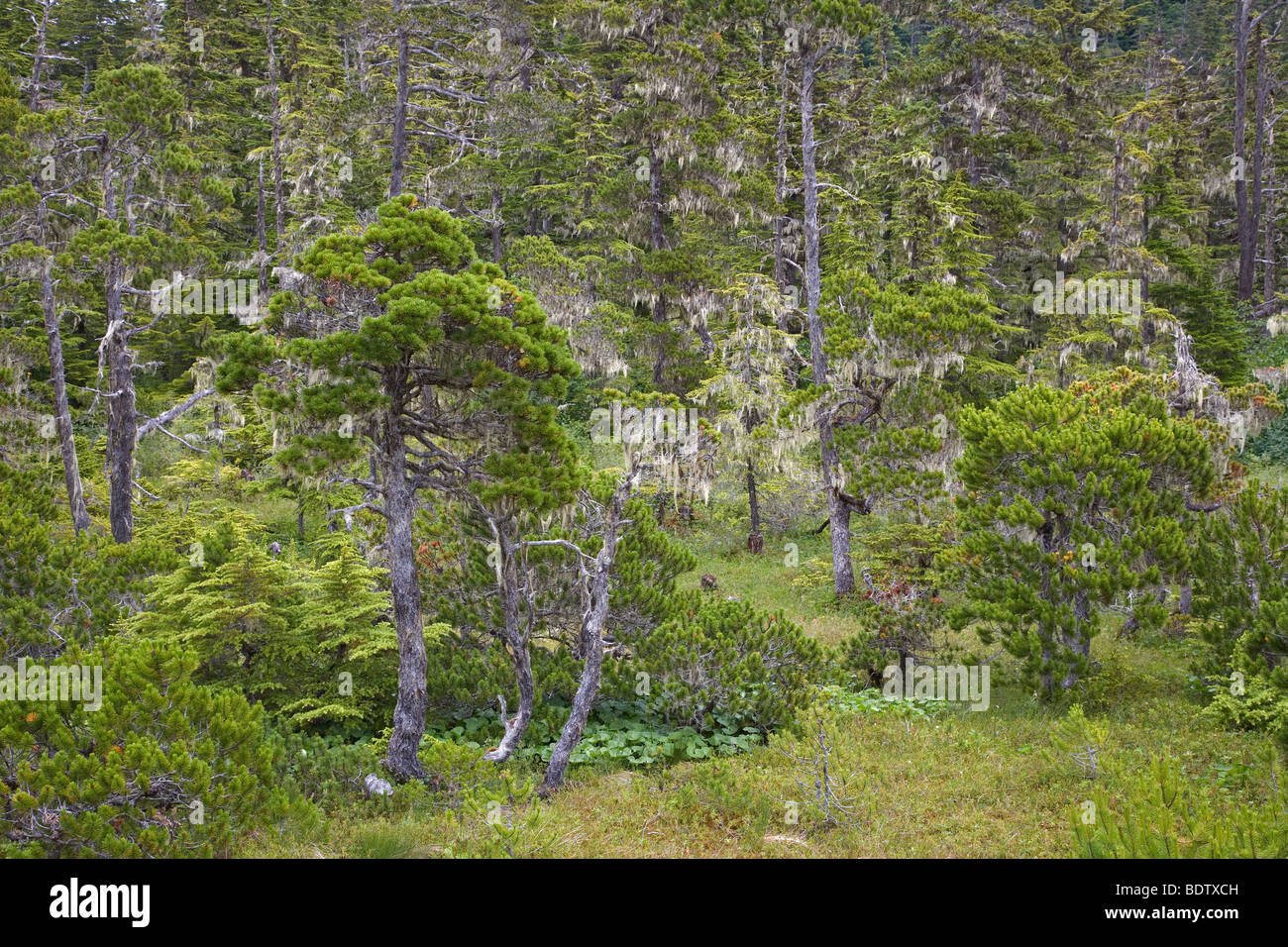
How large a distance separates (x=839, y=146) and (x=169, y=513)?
78.1ft

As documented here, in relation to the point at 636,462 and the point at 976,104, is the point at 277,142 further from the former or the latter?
→ the point at 976,104

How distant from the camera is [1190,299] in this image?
Answer: 25.2 m

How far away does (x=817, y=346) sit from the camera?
19.8m

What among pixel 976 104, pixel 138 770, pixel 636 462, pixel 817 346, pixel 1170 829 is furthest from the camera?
pixel 976 104

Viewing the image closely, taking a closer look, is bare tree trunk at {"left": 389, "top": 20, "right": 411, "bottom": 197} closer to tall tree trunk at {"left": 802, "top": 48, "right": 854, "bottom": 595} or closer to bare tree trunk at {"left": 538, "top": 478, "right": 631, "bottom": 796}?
tall tree trunk at {"left": 802, "top": 48, "right": 854, "bottom": 595}

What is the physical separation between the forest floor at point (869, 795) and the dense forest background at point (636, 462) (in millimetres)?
85

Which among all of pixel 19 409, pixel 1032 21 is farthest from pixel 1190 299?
pixel 19 409

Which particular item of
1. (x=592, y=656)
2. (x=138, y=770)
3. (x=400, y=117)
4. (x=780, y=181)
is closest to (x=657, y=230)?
(x=780, y=181)

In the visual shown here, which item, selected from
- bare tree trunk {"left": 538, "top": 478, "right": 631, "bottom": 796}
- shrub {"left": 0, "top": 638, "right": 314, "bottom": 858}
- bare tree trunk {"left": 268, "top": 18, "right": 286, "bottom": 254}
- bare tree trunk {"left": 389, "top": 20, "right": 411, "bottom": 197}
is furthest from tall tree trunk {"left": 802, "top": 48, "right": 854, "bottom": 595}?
bare tree trunk {"left": 268, "top": 18, "right": 286, "bottom": 254}

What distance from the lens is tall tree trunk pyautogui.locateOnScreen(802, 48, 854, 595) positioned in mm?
19266

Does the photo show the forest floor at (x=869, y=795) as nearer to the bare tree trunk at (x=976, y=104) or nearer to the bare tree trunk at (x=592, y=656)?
the bare tree trunk at (x=592, y=656)

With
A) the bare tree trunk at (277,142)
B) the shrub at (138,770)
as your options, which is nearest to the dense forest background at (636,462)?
the shrub at (138,770)

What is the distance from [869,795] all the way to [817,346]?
41.5ft
